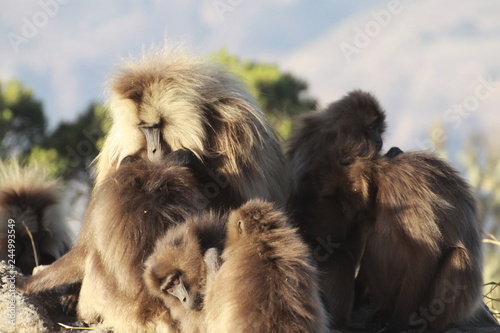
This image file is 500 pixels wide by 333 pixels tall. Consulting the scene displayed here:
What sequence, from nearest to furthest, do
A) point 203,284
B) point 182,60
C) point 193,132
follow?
point 203,284 < point 193,132 < point 182,60

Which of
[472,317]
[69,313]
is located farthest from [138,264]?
[472,317]

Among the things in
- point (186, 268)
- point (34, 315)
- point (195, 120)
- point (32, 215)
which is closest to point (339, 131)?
point (195, 120)

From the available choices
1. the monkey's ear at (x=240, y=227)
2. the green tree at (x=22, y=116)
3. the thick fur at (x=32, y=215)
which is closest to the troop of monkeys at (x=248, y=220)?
the monkey's ear at (x=240, y=227)

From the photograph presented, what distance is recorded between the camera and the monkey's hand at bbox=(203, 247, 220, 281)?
3.87m

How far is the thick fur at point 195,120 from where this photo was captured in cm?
507

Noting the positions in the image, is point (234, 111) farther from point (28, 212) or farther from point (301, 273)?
point (28, 212)

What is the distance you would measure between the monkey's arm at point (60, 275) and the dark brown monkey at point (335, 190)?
1545 mm

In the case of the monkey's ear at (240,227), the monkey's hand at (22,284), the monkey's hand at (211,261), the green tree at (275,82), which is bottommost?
the monkey's hand at (22,284)

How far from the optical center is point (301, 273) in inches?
143

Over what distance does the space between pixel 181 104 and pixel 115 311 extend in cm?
148

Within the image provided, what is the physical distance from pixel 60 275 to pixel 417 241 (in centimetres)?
244

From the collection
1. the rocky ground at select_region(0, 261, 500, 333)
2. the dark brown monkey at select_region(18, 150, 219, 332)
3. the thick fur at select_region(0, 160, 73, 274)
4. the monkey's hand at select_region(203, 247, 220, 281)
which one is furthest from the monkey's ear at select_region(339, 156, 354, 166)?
the thick fur at select_region(0, 160, 73, 274)

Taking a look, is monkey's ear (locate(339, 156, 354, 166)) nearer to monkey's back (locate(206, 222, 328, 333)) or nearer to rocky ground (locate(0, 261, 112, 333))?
monkey's back (locate(206, 222, 328, 333))

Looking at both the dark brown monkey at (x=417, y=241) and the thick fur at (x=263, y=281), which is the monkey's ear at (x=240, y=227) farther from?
the dark brown monkey at (x=417, y=241)
